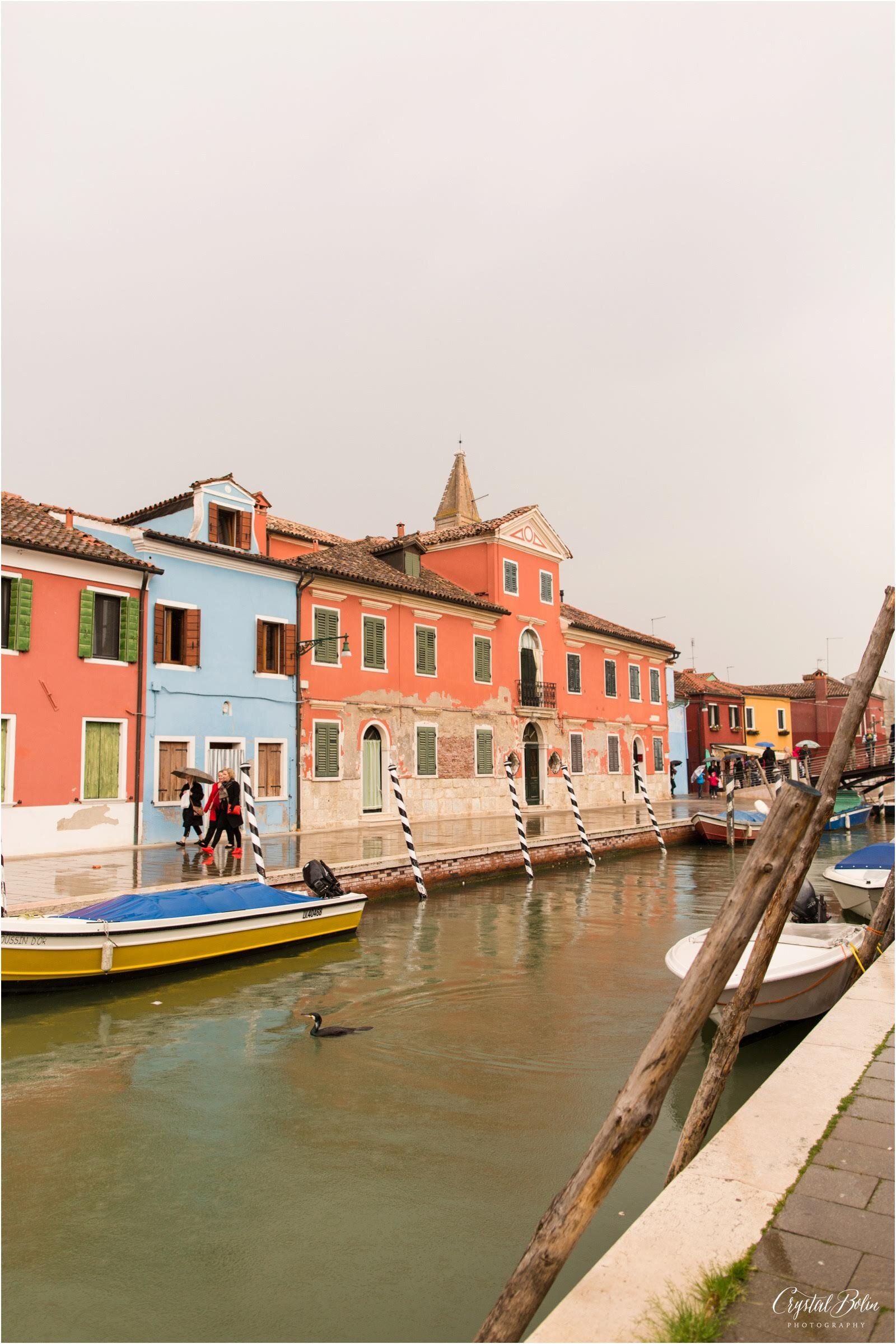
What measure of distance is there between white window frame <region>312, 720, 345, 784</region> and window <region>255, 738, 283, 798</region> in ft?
3.34

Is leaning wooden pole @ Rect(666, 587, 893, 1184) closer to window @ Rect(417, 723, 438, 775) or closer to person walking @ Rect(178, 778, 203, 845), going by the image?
person walking @ Rect(178, 778, 203, 845)

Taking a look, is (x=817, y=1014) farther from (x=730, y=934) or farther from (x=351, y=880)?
(x=351, y=880)

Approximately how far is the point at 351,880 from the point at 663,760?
27.2 meters

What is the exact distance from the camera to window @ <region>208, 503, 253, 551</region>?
2181 cm

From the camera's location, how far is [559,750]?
33.1m

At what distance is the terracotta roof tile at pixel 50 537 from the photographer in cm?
1684

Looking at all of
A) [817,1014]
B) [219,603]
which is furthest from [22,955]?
[219,603]

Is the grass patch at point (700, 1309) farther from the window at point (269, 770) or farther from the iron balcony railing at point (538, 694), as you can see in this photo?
the iron balcony railing at point (538, 694)

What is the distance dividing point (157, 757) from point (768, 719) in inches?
1733

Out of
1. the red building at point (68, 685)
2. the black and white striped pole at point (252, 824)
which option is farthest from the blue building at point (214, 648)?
the black and white striped pole at point (252, 824)

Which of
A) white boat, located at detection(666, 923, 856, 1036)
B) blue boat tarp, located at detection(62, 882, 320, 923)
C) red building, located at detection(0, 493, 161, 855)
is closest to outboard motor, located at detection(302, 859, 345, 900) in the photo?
blue boat tarp, located at detection(62, 882, 320, 923)

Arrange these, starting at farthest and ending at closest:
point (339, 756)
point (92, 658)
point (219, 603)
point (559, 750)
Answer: point (559, 750) < point (339, 756) < point (219, 603) < point (92, 658)

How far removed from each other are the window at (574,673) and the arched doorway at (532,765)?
110 inches

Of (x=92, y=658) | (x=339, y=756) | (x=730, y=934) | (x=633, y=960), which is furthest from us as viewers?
(x=339, y=756)
